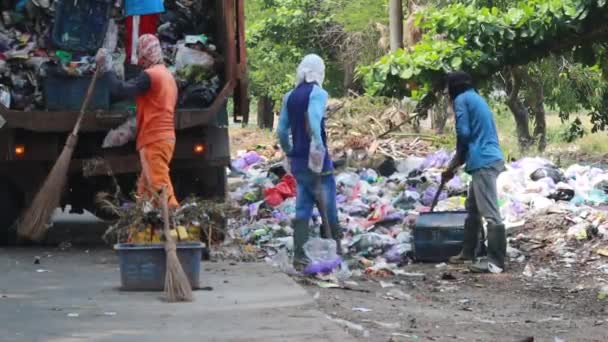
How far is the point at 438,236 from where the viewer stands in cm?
1088

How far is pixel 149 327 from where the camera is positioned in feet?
22.4

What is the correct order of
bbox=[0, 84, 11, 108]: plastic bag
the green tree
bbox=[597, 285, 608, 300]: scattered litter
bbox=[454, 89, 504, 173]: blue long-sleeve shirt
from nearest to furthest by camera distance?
bbox=[597, 285, 608, 300]: scattered litter → bbox=[454, 89, 504, 173]: blue long-sleeve shirt → bbox=[0, 84, 11, 108]: plastic bag → the green tree

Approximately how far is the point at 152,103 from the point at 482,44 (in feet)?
16.0

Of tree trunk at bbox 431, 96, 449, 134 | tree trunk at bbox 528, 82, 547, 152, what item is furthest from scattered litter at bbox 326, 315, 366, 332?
tree trunk at bbox 528, 82, 547, 152

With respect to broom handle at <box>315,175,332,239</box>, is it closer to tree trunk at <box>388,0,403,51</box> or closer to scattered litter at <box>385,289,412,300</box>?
scattered litter at <box>385,289,412,300</box>

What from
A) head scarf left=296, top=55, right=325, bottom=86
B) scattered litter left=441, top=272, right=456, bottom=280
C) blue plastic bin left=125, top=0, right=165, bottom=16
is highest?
blue plastic bin left=125, top=0, right=165, bottom=16

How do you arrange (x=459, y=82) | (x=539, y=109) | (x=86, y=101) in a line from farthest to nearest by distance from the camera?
(x=539, y=109), (x=459, y=82), (x=86, y=101)

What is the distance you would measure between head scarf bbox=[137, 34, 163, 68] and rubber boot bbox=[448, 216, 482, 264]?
301cm

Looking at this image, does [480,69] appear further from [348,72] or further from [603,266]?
[348,72]

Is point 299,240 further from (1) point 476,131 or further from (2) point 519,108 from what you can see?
(2) point 519,108

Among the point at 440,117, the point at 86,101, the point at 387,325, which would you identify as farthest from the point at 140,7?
the point at 440,117

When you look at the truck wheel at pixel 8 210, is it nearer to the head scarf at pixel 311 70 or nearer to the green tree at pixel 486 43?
the head scarf at pixel 311 70

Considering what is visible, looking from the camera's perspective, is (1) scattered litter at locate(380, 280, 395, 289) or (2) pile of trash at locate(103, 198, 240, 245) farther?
(1) scattered litter at locate(380, 280, 395, 289)

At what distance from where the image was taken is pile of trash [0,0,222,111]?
10883mm
